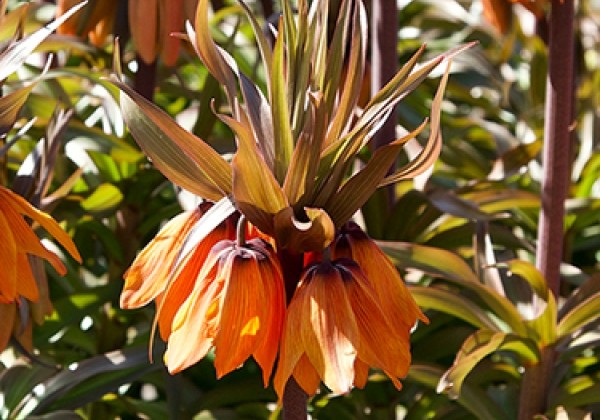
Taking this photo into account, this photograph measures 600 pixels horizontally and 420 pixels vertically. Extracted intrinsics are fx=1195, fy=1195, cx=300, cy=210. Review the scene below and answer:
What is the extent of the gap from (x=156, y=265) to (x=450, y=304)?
1.56 feet

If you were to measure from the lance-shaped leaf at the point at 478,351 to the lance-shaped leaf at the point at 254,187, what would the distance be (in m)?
0.37

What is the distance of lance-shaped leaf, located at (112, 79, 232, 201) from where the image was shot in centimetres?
85

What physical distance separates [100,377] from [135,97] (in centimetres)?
62

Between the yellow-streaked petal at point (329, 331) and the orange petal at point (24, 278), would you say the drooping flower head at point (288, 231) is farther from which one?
the orange petal at point (24, 278)

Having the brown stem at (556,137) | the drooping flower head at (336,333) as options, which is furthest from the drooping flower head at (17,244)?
the brown stem at (556,137)

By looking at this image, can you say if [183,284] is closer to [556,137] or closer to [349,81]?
[349,81]

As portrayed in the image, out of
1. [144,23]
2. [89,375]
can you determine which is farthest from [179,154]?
[144,23]

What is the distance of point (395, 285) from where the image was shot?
34.8 inches

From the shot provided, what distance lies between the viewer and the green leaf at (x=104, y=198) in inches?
58.9

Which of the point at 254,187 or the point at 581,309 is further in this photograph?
the point at 581,309

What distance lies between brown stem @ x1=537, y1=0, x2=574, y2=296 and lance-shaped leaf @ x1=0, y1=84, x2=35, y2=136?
0.61 meters

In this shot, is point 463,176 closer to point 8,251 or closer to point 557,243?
point 557,243

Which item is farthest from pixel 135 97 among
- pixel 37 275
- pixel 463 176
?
pixel 463 176

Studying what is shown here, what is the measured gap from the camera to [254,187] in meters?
0.83
